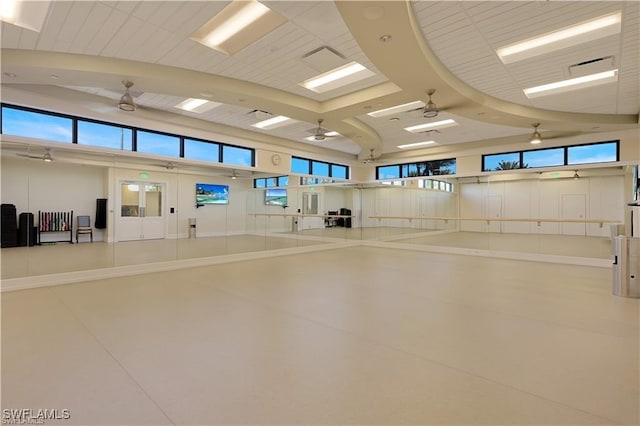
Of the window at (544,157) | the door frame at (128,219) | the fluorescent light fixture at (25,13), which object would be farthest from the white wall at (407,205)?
the fluorescent light fixture at (25,13)

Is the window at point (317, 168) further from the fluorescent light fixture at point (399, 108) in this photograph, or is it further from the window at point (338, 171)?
the fluorescent light fixture at point (399, 108)

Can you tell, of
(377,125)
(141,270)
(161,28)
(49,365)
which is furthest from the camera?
(377,125)

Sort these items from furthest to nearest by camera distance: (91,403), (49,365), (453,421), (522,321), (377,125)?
(377,125) → (522,321) → (49,365) → (91,403) → (453,421)

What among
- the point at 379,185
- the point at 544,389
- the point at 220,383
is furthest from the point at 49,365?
the point at 379,185

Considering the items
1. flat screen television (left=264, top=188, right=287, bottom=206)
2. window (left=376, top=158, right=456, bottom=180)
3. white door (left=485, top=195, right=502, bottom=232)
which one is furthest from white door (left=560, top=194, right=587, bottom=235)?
flat screen television (left=264, top=188, right=287, bottom=206)

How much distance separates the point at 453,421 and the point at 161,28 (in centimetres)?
522

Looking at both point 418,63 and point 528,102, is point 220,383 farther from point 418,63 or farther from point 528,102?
point 528,102

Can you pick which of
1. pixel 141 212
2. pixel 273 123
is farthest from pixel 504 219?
pixel 141 212

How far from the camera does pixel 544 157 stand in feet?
30.9

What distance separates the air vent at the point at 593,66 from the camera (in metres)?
4.88

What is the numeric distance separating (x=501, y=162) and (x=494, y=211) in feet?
5.30

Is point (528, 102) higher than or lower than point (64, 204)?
higher

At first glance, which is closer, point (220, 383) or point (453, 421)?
point (453, 421)

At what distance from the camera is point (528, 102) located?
6.78 metres
